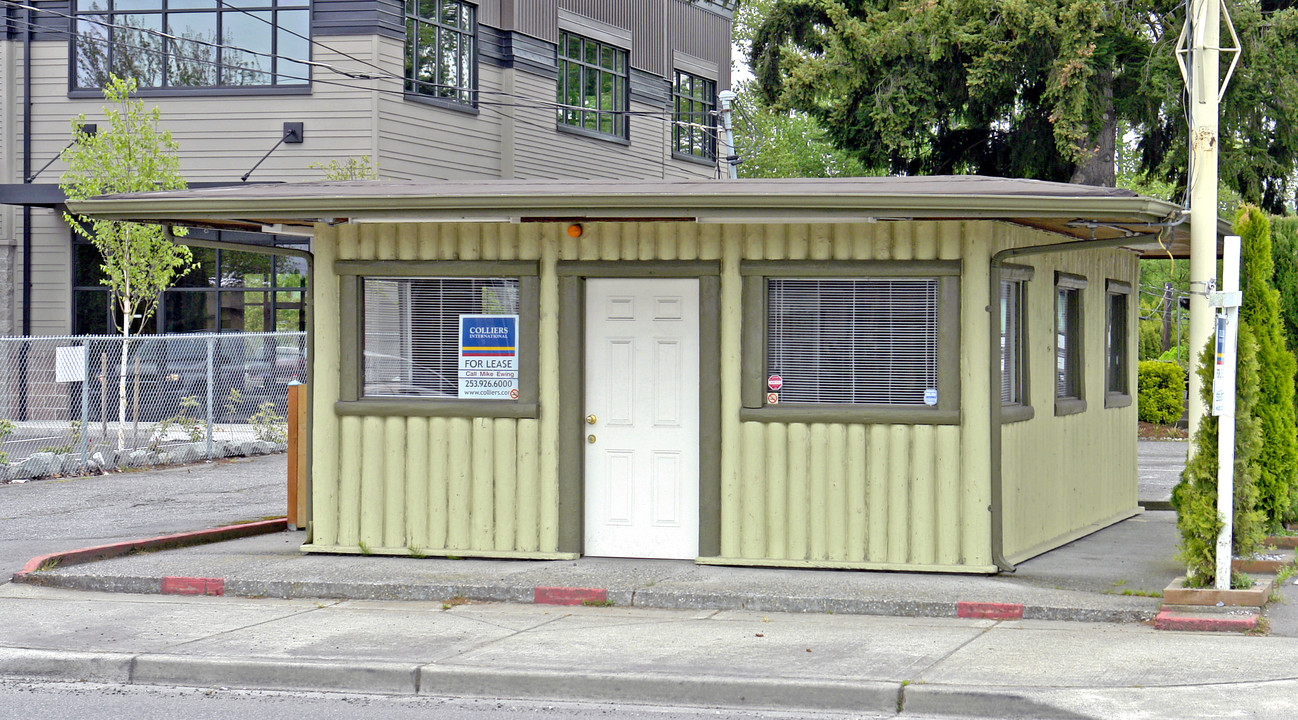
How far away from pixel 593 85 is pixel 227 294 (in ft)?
28.6

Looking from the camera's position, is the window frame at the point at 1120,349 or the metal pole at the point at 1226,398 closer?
the metal pole at the point at 1226,398

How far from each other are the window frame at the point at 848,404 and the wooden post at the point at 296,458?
3.87 metres

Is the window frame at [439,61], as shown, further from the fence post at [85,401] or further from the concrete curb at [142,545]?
the concrete curb at [142,545]

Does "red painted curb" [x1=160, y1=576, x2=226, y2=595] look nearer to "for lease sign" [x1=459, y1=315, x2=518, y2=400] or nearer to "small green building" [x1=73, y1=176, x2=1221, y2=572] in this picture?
"small green building" [x1=73, y1=176, x2=1221, y2=572]

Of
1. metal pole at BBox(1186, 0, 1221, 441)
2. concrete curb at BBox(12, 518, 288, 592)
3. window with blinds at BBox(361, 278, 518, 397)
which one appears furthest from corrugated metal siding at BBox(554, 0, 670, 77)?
metal pole at BBox(1186, 0, 1221, 441)

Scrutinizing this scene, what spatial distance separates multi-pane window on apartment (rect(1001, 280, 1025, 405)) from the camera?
985cm

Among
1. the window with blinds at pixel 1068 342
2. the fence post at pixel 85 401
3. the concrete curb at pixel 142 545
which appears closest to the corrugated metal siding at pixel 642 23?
the fence post at pixel 85 401

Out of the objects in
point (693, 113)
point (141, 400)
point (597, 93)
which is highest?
point (693, 113)

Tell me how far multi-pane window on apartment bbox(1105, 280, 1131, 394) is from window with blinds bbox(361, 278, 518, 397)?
225 inches

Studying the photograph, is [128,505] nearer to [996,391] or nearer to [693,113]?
[996,391]

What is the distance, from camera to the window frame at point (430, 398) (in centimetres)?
999

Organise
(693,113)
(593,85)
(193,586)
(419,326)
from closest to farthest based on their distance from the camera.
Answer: (193,586) → (419,326) → (593,85) → (693,113)

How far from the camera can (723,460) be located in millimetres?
9805

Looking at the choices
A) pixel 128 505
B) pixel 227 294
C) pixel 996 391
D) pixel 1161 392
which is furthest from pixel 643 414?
pixel 1161 392
